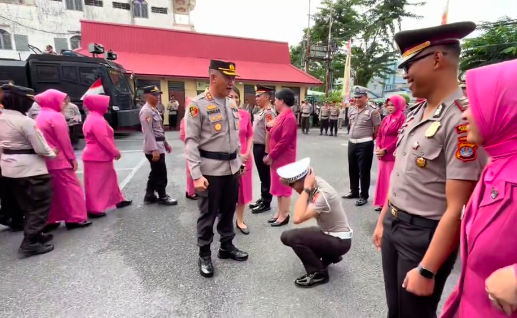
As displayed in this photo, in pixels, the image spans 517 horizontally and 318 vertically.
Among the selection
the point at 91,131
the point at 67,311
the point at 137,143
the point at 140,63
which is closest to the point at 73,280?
the point at 67,311

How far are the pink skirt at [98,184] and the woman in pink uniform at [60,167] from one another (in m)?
0.27

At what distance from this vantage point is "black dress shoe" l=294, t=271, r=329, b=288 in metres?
2.44

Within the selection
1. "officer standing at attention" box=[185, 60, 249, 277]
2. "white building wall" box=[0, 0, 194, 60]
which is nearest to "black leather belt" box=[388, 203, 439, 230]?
"officer standing at attention" box=[185, 60, 249, 277]

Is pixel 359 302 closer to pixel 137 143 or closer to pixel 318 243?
pixel 318 243

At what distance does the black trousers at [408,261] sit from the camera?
1329 mm

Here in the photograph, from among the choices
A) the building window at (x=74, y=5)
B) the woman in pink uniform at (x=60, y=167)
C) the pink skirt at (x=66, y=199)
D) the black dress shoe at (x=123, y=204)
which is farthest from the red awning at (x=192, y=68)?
the building window at (x=74, y=5)

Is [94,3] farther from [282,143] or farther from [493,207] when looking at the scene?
[493,207]

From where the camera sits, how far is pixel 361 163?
4480mm

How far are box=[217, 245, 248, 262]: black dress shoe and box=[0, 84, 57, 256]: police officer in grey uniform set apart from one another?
69.8 inches

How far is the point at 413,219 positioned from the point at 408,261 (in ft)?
0.66

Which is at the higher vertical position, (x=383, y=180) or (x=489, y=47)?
(x=489, y=47)

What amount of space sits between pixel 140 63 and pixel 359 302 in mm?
15305

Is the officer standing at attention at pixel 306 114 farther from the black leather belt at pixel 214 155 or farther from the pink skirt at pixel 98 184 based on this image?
the black leather belt at pixel 214 155

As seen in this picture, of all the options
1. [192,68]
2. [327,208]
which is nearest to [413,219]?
[327,208]
